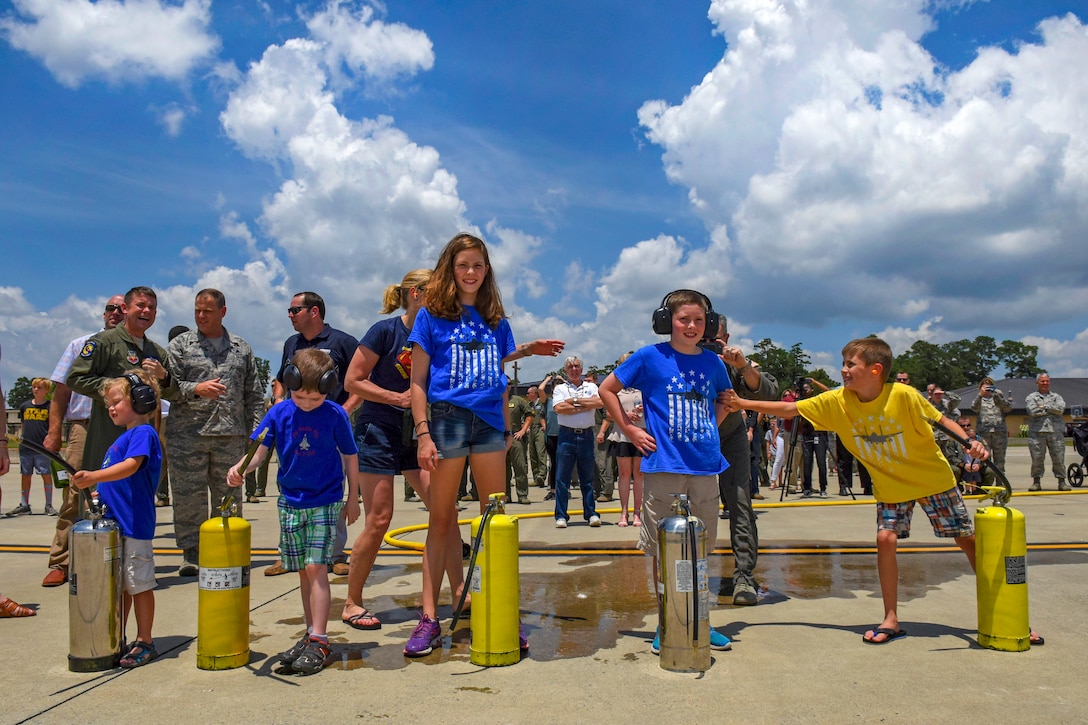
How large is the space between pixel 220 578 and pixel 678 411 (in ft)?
8.12

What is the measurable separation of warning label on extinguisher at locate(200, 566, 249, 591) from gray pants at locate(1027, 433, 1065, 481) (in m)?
14.3

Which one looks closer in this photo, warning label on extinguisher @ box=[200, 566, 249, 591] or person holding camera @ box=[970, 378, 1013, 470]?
warning label on extinguisher @ box=[200, 566, 249, 591]

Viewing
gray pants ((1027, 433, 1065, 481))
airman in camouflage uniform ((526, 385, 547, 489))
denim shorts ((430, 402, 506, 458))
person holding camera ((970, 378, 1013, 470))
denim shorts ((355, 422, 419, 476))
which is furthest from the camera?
airman in camouflage uniform ((526, 385, 547, 489))

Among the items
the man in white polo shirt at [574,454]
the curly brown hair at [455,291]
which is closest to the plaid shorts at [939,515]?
the curly brown hair at [455,291]

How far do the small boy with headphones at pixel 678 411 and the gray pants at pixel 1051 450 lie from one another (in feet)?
40.5

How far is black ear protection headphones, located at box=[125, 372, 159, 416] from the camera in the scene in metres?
4.11

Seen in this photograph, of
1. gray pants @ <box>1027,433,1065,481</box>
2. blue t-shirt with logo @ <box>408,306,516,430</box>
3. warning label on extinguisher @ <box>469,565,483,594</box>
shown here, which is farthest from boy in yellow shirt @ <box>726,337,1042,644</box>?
gray pants @ <box>1027,433,1065,481</box>

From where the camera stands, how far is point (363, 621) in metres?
4.48

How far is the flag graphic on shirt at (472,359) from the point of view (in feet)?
13.5

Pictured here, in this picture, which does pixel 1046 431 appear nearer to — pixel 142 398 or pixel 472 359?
pixel 472 359

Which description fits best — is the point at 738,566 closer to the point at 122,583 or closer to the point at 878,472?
the point at 878,472

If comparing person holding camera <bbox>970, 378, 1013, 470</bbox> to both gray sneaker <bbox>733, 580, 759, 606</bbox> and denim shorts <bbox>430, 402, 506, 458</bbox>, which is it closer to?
gray sneaker <bbox>733, 580, 759, 606</bbox>

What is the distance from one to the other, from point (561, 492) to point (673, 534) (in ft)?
18.1

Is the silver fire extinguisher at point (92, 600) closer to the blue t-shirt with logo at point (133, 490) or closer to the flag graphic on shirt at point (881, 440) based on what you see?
the blue t-shirt with logo at point (133, 490)
